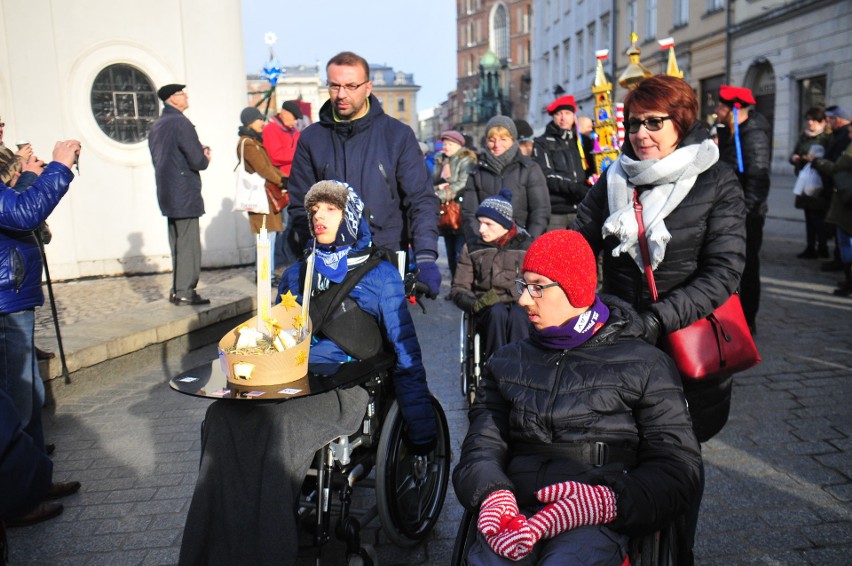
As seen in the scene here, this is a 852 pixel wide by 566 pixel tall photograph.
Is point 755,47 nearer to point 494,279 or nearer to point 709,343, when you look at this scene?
point 494,279

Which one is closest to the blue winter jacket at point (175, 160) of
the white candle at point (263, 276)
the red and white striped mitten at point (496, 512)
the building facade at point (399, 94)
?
the white candle at point (263, 276)

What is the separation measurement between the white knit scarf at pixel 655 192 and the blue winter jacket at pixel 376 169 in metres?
1.32

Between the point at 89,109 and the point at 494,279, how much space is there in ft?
24.8

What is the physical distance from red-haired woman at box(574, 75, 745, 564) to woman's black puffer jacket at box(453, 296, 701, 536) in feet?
1.36

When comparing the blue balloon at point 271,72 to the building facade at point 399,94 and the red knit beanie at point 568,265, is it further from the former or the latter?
the building facade at point 399,94

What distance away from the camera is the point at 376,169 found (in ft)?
13.7

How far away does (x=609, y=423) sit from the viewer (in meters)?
2.39

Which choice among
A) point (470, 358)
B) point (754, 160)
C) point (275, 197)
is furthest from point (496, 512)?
point (275, 197)

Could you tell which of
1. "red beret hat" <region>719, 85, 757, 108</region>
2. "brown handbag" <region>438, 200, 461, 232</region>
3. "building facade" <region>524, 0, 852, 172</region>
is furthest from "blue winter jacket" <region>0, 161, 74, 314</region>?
"building facade" <region>524, 0, 852, 172</region>

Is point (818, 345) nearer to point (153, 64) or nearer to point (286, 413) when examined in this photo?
point (286, 413)

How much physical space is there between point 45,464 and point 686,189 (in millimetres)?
2336

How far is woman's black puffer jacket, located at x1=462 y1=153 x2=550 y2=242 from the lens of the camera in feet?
21.4

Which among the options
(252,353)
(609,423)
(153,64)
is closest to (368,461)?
(252,353)

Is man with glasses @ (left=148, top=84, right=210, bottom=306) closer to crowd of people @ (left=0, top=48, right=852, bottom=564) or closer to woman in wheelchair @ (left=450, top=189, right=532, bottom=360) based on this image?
crowd of people @ (left=0, top=48, right=852, bottom=564)
